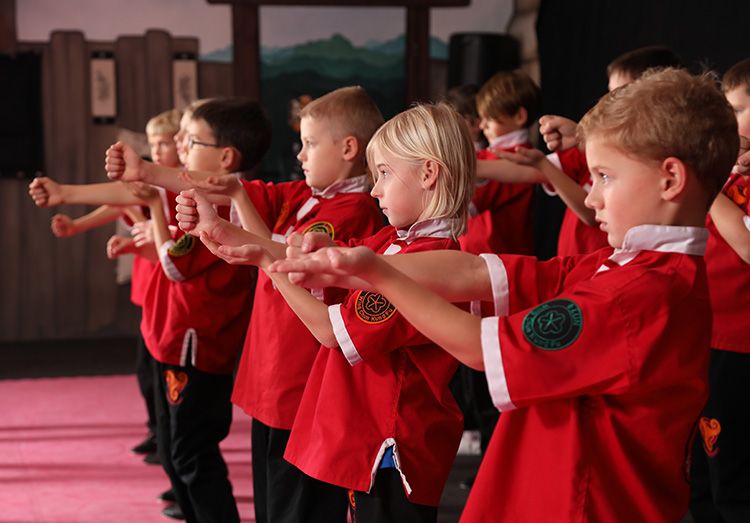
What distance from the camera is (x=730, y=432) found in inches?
80.0

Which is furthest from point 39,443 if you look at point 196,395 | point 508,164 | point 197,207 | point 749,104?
point 749,104

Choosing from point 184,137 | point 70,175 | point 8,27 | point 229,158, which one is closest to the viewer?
point 229,158

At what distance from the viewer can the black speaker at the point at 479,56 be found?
5.37 m

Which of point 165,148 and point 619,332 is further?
point 165,148

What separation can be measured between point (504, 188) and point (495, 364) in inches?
79.2

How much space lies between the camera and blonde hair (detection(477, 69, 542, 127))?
10.0 feet

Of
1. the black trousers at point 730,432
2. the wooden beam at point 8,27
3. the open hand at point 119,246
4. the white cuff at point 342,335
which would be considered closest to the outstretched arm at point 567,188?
the black trousers at point 730,432

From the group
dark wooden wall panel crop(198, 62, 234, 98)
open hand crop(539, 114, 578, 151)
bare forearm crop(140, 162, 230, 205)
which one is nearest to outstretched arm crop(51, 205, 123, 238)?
bare forearm crop(140, 162, 230, 205)

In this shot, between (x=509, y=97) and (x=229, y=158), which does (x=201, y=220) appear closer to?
(x=229, y=158)

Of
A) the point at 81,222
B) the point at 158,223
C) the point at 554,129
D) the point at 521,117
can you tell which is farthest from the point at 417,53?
the point at 554,129

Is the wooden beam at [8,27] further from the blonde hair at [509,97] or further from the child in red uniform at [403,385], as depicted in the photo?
the child in red uniform at [403,385]

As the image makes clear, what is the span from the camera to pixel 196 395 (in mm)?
2410

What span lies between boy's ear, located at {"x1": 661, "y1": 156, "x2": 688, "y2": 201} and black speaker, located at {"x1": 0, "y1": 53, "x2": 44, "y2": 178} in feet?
17.1

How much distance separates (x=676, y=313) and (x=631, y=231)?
0.12 meters
